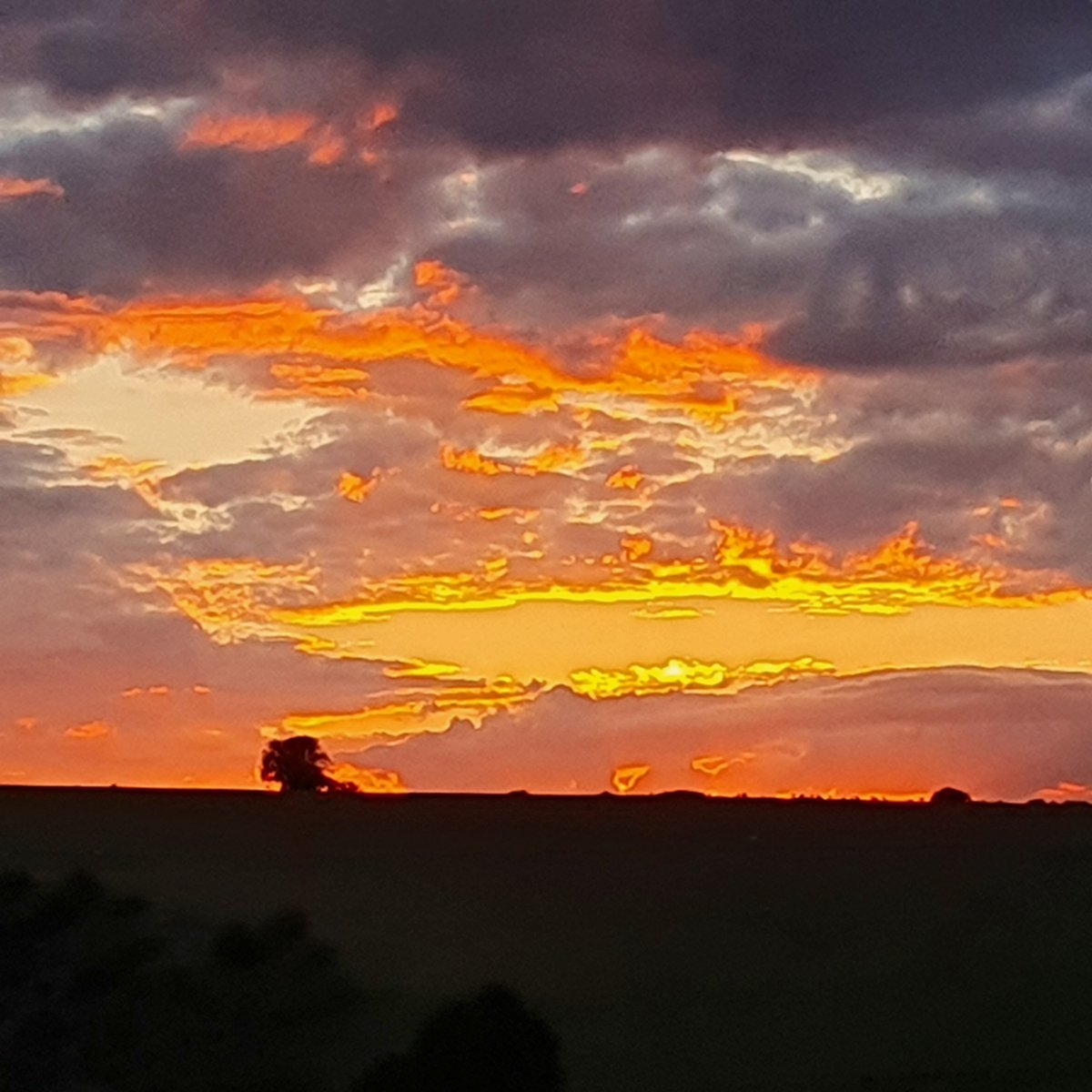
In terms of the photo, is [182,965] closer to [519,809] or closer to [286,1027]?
[286,1027]

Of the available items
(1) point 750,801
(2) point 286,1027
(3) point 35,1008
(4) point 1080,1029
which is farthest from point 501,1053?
(1) point 750,801

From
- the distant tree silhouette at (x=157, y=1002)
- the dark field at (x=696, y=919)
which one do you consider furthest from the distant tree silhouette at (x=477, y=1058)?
the distant tree silhouette at (x=157, y=1002)

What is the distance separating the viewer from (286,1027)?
202ft

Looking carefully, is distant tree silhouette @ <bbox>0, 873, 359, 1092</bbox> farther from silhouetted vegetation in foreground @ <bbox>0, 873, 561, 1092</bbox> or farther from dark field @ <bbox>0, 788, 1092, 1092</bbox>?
dark field @ <bbox>0, 788, 1092, 1092</bbox>

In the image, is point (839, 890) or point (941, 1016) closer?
point (941, 1016)

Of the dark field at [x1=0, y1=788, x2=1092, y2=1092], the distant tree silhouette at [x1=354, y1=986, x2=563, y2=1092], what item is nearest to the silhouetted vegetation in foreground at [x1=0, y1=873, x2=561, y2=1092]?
the distant tree silhouette at [x1=354, y1=986, x2=563, y2=1092]

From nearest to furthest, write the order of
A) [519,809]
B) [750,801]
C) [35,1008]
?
[35,1008]
[519,809]
[750,801]

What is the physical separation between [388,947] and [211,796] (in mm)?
59654

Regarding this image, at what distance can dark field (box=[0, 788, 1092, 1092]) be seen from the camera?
192 ft

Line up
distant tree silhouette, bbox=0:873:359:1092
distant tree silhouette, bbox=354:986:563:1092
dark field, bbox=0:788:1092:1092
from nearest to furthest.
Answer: distant tree silhouette, bbox=354:986:563:1092 < dark field, bbox=0:788:1092:1092 < distant tree silhouette, bbox=0:873:359:1092

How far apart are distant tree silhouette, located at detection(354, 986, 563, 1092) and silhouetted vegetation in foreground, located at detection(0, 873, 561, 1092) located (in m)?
0.04

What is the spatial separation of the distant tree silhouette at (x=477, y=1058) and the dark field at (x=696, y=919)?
164 inches

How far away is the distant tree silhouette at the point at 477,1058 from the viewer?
164 ft

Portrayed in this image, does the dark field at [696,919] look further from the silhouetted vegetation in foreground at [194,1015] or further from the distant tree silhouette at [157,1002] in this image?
the silhouetted vegetation in foreground at [194,1015]
